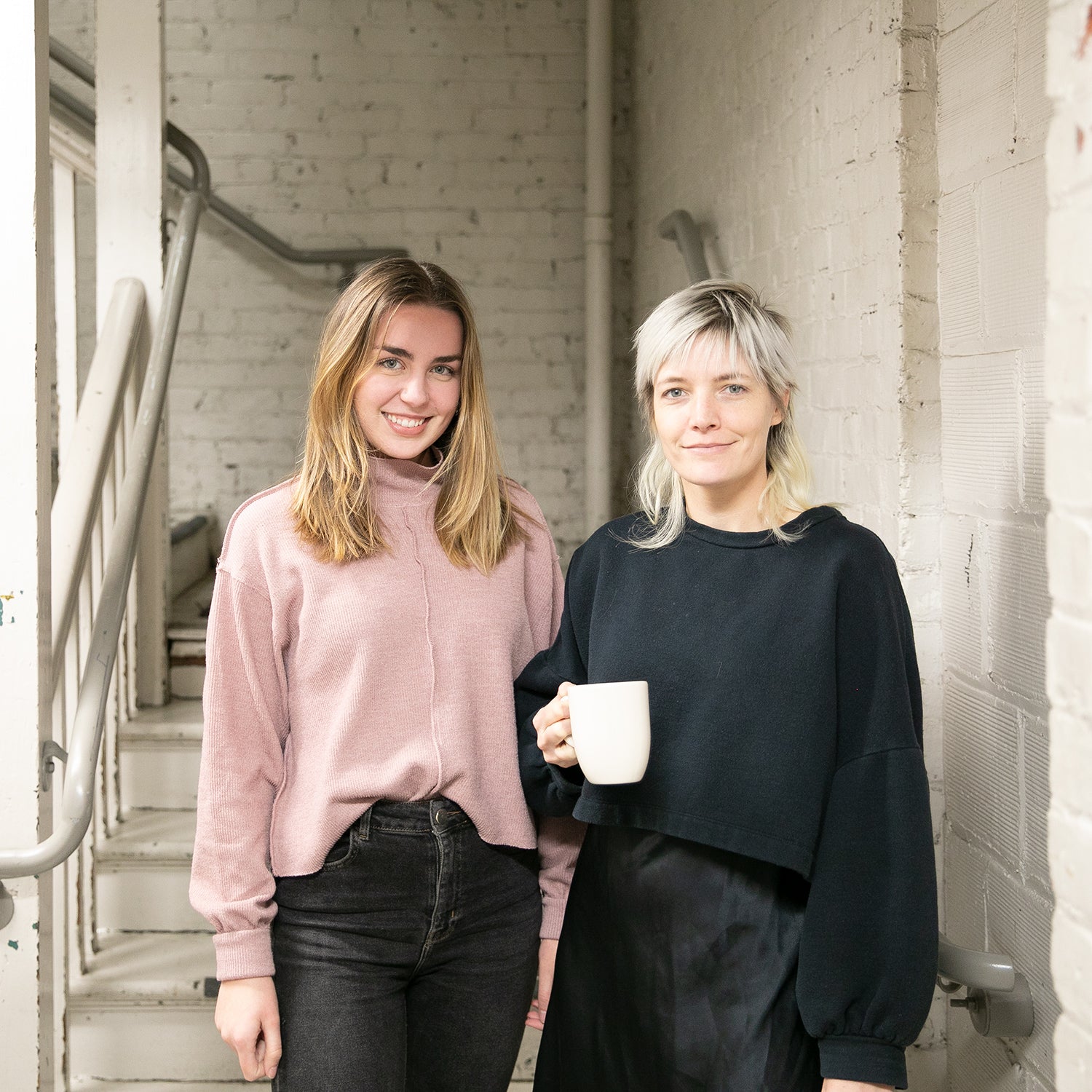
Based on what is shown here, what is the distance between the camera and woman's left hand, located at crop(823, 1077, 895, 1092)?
1.02 metres

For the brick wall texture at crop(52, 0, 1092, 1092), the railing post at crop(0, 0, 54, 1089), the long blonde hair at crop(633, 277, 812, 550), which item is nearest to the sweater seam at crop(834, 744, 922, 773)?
the brick wall texture at crop(52, 0, 1092, 1092)

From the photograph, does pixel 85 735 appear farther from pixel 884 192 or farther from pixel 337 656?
pixel 884 192

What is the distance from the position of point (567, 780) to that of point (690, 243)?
66.7 inches

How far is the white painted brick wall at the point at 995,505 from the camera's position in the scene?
128 cm

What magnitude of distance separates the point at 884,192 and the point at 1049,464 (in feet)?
2.73

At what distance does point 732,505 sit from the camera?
3.87 feet

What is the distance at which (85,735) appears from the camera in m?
1.44

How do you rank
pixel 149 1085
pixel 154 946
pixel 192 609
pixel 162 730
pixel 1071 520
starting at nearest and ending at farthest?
pixel 1071 520 < pixel 149 1085 < pixel 154 946 < pixel 162 730 < pixel 192 609

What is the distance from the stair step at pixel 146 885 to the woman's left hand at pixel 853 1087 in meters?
1.56

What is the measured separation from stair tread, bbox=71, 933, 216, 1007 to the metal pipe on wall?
1930 millimetres

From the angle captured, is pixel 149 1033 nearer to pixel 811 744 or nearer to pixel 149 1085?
pixel 149 1085

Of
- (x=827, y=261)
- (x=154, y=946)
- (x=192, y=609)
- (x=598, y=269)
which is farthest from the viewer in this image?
(x=598, y=269)

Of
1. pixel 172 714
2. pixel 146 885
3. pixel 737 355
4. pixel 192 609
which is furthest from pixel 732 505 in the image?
pixel 192 609

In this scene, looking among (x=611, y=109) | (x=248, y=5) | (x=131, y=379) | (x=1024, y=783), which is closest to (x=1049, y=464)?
(x=1024, y=783)
